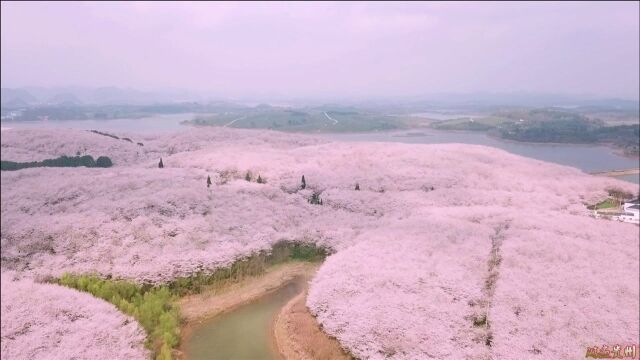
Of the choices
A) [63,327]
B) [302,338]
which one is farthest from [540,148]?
[63,327]

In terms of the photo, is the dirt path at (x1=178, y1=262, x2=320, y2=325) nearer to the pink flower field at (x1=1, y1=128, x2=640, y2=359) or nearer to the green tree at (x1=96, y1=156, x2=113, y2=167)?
the pink flower field at (x1=1, y1=128, x2=640, y2=359)

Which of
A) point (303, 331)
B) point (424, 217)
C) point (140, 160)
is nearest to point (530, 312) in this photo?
point (303, 331)

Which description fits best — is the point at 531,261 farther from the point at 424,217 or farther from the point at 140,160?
the point at 140,160

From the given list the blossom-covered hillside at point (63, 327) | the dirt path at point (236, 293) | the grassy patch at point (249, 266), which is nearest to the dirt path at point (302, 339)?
the dirt path at point (236, 293)

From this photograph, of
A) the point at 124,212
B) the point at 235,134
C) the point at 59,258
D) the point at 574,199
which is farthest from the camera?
the point at 235,134

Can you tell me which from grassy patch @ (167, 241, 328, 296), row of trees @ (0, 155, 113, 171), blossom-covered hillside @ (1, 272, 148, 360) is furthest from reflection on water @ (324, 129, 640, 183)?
blossom-covered hillside @ (1, 272, 148, 360)

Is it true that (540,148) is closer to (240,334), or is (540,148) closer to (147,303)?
(240,334)
